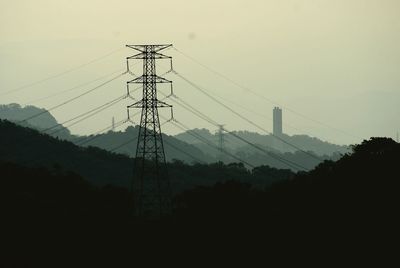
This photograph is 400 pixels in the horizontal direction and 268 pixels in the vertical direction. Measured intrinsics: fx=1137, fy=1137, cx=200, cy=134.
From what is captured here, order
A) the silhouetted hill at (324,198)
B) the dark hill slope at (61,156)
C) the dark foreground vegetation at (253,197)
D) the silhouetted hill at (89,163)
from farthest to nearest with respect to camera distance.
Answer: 1. the silhouetted hill at (89,163)
2. the dark hill slope at (61,156)
3. the dark foreground vegetation at (253,197)
4. the silhouetted hill at (324,198)

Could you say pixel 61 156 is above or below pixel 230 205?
above

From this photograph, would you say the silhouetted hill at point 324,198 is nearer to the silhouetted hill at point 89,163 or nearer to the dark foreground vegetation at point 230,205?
the dark foreground vegetation at point 230,205

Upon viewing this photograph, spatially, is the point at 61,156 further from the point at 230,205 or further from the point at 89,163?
the point at 230,205

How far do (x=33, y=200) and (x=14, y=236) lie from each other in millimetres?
15666

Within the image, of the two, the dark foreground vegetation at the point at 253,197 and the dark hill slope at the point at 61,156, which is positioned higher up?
the dark hill slope at the point at 61,156

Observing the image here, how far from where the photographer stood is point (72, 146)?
7096 inches

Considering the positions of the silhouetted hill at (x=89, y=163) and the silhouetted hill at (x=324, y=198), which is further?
the silhouetted hill at (x=89, y=163)

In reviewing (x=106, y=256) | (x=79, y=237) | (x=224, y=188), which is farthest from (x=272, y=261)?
(x=224, y=188)

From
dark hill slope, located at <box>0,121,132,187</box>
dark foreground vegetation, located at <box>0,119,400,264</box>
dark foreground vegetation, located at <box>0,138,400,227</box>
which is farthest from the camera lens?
dark hill slope, located at <box>0,121,132,187</box>

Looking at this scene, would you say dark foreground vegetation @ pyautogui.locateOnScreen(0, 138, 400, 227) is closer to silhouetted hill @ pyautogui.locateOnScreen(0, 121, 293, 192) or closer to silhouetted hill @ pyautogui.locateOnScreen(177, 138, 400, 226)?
silhouetted hill @ pyautogui.locateOnScreen(177, 138, 400, 226)

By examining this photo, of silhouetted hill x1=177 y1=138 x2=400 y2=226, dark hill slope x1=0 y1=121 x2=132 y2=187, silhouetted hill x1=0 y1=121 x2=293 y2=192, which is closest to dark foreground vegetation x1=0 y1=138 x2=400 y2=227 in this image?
silhouetted hill x1=177 y1=138 x2=400 y2=226

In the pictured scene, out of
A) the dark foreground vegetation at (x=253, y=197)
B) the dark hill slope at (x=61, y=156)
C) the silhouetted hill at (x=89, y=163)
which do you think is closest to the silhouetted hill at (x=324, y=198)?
the dark foreground vegetation at (x=253, y=197)

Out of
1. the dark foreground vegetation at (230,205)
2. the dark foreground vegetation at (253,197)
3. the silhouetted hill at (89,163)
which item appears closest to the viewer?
the dark foreground vegetation at (230,205)

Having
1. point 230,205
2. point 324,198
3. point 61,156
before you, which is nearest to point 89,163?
point 61,156
